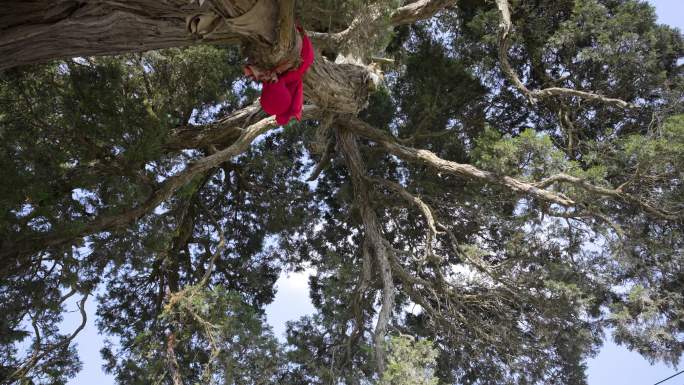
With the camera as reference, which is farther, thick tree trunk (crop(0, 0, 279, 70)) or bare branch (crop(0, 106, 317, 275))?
bare branch (crop(0, 106, 317, 275))

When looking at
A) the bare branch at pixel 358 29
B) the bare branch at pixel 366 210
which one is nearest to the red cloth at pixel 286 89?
the bare branch at pixel 358 29

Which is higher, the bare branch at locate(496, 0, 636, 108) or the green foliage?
the bare branch at locate(496, 0, 636, 108)

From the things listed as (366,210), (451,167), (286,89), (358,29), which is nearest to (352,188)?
(366,210)

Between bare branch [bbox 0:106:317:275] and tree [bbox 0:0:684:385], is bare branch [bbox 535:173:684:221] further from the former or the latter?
bare branch [bbox 0:106:317:275]

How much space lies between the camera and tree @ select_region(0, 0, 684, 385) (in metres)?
4.07

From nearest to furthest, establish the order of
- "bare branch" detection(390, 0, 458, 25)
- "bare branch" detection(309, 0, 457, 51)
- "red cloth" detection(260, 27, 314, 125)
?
"red cloth" detection(260, 27, 314, 125)
"bare branch" detection(309, 0, 457, 51)
"bare branch" detection(390, 0, 458, 25)

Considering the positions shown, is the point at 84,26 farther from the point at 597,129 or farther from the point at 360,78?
the point at 597,129

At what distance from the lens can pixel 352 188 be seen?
7.57 m

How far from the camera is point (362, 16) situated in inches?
152

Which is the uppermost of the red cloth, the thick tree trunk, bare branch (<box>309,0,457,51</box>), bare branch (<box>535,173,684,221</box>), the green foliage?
bare branch (<box>309,0,457,51</box>)

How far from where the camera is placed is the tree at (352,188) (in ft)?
13.3

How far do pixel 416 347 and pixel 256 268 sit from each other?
13.4ft

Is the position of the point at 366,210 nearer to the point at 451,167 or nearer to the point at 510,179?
the point at 451,167

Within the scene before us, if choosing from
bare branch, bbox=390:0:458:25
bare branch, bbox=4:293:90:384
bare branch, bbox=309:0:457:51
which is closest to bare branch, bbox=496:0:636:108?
bare branch, bbox=390:0:458:25
